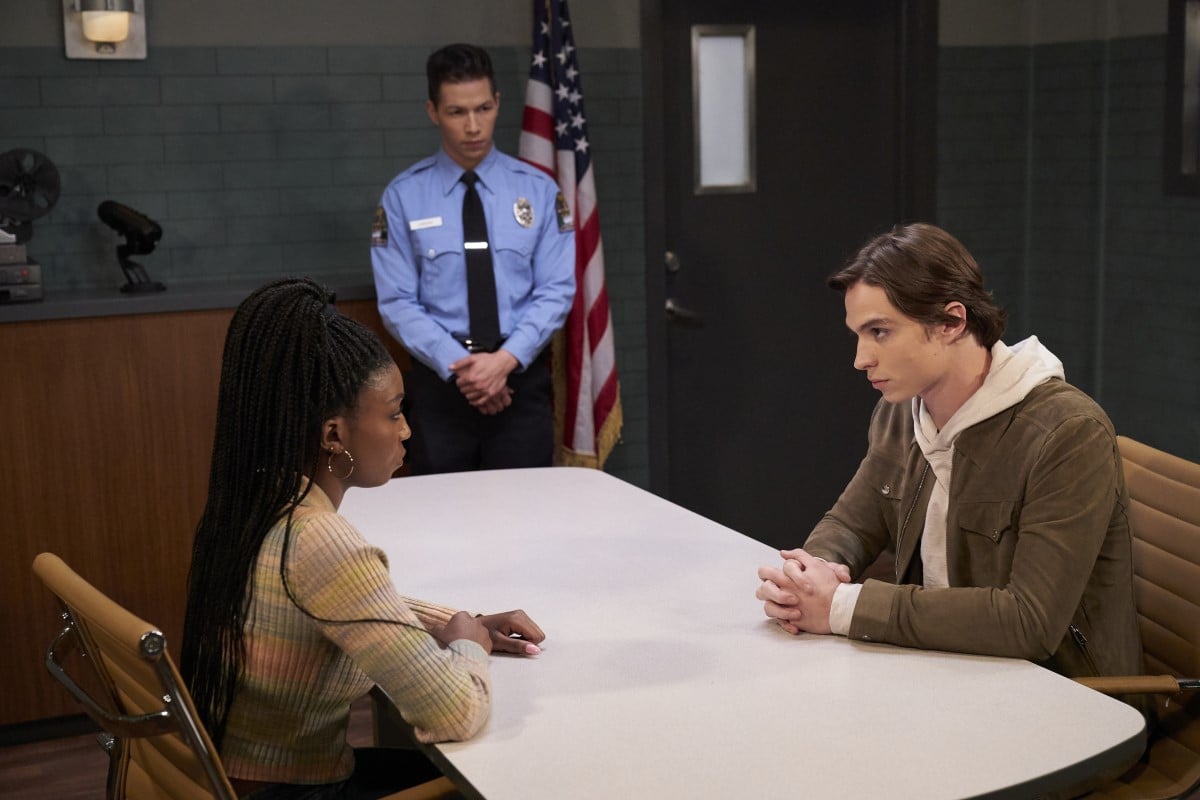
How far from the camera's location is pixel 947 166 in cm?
532

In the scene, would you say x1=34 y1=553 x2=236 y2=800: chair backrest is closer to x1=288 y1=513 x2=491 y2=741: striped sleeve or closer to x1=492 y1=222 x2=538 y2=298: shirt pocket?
x1=288 y1=513 x2=491 y2=741: striped sleeve

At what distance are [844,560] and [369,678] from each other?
0.91 metres

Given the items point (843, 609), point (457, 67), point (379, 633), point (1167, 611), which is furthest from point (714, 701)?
point (457, 67)

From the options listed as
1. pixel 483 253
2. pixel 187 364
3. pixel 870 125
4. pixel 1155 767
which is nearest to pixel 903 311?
pixel 1155 767

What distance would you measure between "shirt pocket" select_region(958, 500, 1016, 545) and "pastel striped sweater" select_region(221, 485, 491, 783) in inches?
31.2

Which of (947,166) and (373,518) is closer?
(373,518)

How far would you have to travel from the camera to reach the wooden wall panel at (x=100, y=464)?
3.73 metres

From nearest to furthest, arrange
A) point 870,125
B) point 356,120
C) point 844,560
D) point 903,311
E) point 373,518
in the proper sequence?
point 903,311 < point 844,560 < point 373,518 < point 356,120 < point 870,125

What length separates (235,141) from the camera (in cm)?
432

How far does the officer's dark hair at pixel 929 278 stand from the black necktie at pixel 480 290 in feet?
6.40

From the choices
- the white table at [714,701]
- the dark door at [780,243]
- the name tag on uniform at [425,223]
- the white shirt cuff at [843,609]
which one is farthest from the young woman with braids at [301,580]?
the dark door at [780,243]

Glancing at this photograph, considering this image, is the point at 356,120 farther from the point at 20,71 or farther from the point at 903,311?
the point at 903,311

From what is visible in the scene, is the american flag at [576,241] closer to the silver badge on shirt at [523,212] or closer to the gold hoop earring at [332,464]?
the silver badge on shirt at [523,212]

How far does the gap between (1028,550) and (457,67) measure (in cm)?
243
